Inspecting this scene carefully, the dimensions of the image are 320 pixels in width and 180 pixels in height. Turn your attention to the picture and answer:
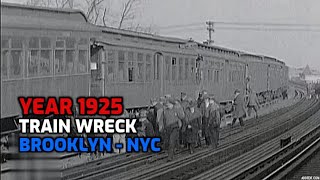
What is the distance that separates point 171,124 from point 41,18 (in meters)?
4.64

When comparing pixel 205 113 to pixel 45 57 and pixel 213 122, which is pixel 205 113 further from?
pixel 45 57

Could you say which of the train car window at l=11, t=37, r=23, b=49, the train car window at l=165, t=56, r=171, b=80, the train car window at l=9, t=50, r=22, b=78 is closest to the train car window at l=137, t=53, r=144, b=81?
the train car window at l=165, t=56, r=171, b=80

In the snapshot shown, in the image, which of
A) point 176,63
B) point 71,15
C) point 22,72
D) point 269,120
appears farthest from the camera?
point 269,120

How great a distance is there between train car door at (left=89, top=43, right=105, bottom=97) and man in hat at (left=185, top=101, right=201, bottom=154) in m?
2.75

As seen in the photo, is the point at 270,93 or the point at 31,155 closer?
the point at 31,155

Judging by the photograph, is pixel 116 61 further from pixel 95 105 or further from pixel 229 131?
pixel 95 105

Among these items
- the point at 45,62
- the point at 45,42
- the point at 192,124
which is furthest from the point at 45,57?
the point at 192,124

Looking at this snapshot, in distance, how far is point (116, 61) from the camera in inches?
848

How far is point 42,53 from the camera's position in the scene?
1524 cm

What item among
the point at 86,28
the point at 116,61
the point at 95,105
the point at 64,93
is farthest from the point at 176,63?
the point at 95,105

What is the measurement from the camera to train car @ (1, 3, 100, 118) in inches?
513

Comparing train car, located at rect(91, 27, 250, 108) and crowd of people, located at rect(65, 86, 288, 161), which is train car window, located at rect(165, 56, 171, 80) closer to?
train car, located at rect(91, 27, 250, 108)

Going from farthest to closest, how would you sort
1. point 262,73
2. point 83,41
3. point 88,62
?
point 262,73
point 88,62
point 83,41

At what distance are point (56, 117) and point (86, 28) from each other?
11254 millimetres
